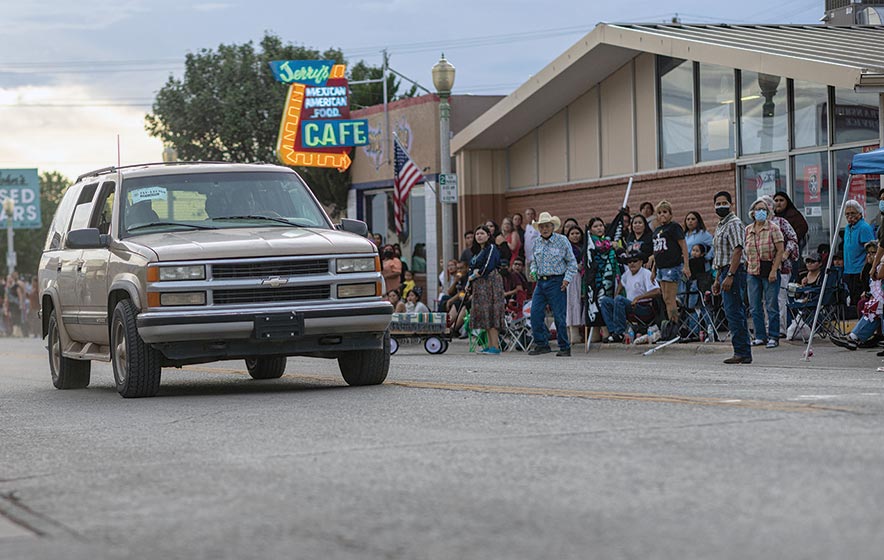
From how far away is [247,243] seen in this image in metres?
11.8

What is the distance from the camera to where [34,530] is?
602cm

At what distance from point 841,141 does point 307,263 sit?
10.8 metres

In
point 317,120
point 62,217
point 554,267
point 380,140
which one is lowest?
point 554,267

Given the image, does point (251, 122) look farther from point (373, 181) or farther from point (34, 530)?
point (34, 530)

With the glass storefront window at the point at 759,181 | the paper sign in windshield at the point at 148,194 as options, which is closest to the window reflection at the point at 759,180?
the glass storefront window at the point at 759,181

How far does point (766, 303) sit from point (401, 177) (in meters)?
13.6

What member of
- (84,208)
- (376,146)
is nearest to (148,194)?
(84,208)

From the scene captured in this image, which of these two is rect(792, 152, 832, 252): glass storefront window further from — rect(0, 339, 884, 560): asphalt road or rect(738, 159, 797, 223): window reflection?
rect(0, 339, 884, 560): asphalt road

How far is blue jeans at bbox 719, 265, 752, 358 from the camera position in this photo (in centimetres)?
1581

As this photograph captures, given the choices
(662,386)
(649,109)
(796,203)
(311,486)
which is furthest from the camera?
(649,109)

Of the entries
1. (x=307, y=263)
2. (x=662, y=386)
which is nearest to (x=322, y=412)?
(x=307, y=263)

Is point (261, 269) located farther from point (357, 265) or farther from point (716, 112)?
point (716, 112)

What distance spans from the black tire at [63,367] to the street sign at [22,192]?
70.9 meters

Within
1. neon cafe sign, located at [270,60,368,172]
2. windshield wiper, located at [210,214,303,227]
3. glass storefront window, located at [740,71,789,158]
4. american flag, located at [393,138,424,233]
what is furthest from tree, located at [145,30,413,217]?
windshield wiper, located at [210,214,303,227]
